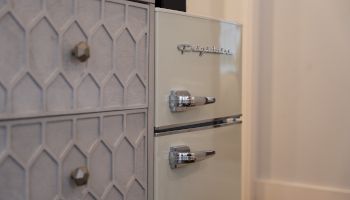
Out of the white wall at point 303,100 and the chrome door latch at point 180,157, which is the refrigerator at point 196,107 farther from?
the white wall at point 303,100

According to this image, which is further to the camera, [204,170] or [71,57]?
[204,170]

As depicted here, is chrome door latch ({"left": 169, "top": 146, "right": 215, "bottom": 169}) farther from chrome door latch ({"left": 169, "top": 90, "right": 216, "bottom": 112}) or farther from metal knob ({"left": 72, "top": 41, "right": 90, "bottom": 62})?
metal knob ({"left": 72, "top": 41, "right": 90, "bottom": 62})

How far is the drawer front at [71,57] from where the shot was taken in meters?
0.54

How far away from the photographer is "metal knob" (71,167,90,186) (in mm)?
631

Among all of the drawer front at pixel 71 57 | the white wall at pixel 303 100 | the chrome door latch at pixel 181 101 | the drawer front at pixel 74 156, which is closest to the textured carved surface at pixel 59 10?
the drawer front at pixel 71 57

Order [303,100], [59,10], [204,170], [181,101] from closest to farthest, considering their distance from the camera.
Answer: [59,10] → [181,101] → [204,170] → [303,100]

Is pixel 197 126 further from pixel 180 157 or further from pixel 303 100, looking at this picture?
pixel 303 100

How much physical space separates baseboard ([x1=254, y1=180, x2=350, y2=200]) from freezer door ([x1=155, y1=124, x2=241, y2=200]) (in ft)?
2.41

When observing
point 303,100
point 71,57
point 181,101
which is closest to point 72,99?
point 71,57

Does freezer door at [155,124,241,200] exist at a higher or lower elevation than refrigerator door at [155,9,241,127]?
lower

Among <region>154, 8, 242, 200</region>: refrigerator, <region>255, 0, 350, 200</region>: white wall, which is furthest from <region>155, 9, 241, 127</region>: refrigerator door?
<region>255, 0, 350, 200</region>: white wall

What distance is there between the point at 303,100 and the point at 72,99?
1320 mm

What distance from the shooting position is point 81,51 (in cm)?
62

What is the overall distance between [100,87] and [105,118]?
0.19 feet
